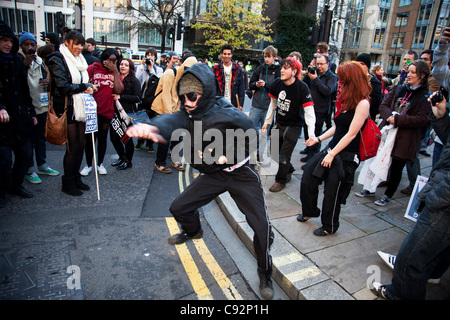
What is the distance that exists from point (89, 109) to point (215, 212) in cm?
258

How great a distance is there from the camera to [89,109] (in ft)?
15.5

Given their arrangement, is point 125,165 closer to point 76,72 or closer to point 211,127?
point 76,72

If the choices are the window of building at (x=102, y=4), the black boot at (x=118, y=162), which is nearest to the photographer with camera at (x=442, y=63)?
the black boot at (x=118, y=162)

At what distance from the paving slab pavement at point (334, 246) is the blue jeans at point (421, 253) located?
0.38 metres

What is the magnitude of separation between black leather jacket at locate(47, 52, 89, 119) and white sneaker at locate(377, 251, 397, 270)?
460cm

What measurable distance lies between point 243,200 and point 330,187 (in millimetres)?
1281

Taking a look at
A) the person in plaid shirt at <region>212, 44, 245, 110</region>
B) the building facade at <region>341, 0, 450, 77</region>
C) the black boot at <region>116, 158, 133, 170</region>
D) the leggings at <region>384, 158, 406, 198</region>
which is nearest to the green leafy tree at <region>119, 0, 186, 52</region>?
the person in plaid shirt at <region>212, 44, 245, 110</region>

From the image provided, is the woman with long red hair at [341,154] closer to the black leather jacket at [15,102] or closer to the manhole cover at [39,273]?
the manhole cover at [39,273]

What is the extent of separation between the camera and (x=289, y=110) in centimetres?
500

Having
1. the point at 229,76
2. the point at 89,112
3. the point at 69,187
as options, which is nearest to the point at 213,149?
the point at 89,112

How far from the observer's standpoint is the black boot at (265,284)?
9.07ft

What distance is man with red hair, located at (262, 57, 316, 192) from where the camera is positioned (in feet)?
15.8

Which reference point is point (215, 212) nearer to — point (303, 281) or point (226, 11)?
point (303, 281)
